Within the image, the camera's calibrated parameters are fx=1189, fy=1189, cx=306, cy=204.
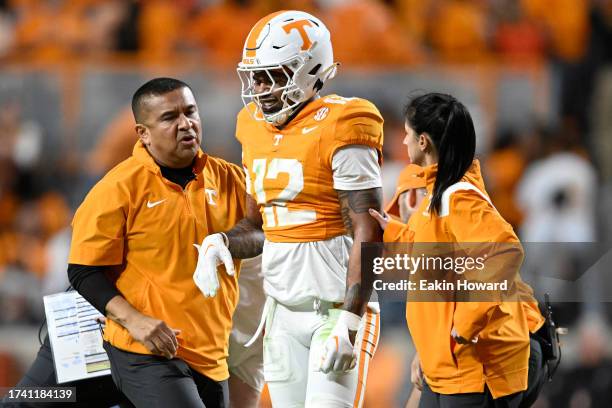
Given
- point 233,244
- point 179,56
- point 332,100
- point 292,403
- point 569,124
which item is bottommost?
point 292,403

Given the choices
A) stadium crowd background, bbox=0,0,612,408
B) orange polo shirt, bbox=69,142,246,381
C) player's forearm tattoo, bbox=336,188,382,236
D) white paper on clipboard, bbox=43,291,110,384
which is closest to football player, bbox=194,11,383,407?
player's forearm tattoo, bbox=336,188,382,236

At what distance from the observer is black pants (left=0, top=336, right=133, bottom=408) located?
4.61 meters

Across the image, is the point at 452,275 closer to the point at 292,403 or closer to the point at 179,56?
the point at 292,403

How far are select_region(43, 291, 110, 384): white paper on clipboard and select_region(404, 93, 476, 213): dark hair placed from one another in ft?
4.89

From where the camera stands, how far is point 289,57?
4.11m

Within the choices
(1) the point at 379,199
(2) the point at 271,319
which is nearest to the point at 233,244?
(2) the point at 271,319

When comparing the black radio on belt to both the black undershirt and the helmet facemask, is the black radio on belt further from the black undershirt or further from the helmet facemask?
the black undershirt

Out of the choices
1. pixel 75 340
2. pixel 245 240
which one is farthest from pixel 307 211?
pixel 75 340

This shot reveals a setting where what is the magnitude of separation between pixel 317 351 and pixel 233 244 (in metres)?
0.54

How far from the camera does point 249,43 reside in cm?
419

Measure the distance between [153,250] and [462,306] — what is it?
1.09m

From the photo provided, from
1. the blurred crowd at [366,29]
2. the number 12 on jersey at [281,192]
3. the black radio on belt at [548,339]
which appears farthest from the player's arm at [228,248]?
the blurred crowd at [366,29]

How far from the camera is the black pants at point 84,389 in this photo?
4.61 metres

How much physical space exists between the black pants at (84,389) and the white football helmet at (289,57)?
1.27 metres
